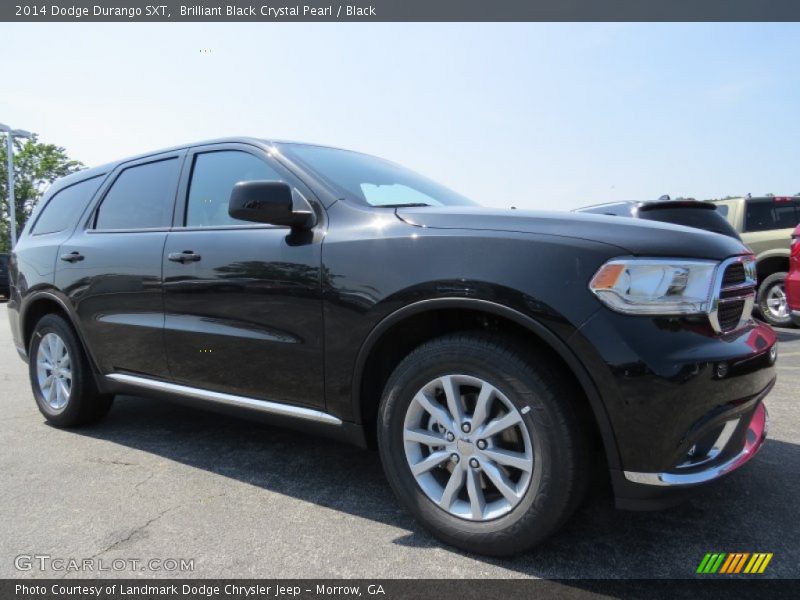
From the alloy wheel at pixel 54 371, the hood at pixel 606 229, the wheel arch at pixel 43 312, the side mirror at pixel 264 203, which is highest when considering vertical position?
the side mirror at pixel 264 203

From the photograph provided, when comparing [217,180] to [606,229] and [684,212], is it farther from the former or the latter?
[684,212]

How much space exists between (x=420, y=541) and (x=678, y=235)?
4.92 ft

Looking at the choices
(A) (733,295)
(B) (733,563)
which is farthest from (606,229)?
(B) (733,563)

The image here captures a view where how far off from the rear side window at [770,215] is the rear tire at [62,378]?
8.56 meters

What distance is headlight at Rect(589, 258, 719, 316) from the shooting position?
180 centimetres

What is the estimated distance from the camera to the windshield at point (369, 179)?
2701mm

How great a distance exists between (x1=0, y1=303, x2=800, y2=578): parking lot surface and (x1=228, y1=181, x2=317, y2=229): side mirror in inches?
51.2

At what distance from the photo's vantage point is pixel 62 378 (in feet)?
12.3

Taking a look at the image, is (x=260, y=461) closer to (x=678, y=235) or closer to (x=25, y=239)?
(x=678, y=235)

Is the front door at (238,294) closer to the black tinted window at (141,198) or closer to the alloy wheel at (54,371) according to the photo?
the black tinted window at (141,198)

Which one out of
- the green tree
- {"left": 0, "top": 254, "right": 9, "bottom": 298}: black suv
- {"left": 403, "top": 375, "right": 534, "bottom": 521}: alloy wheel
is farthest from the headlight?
the green tree

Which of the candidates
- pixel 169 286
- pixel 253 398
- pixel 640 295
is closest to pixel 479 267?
pixel 640 295

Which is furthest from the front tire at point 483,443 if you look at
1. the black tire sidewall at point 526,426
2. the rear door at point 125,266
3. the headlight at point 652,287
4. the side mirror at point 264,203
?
the rear door at point 125,266

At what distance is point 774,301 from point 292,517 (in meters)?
7.99
